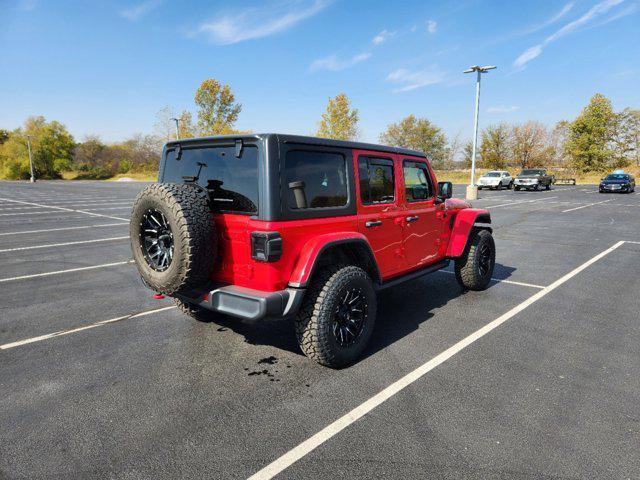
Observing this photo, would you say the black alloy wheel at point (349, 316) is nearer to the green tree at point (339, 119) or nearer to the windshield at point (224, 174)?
the windshield at point (224, 174)

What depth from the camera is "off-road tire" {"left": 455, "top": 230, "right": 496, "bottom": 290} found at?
532cm

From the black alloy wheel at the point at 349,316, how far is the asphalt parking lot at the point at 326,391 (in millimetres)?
295

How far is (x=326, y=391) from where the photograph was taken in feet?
9.93

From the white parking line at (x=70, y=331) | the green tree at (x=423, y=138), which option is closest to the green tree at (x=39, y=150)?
the green tree at (x=423, y=138)

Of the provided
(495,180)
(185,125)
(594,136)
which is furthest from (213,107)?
(594,136)

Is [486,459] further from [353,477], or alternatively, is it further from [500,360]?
[500,360]

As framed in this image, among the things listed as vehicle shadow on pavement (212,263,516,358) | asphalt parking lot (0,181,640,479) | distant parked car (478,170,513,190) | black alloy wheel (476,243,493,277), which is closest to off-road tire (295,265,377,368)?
asphalt parking lot (0,181,640,479)

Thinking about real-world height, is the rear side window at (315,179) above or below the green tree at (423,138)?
below

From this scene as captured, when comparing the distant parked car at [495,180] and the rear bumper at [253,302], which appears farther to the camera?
the distant parked car at [495,180]

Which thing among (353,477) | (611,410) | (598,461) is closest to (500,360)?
(611,410)

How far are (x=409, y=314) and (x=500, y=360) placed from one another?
1.32 m

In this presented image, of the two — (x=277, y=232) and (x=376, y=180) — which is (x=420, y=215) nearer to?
(x=376, y=180)

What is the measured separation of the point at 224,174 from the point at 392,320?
257cm

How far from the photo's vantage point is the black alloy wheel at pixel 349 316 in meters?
3.37
